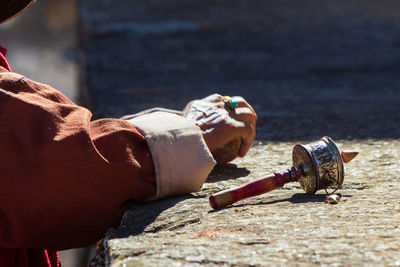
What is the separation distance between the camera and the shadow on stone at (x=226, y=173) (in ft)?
5.26

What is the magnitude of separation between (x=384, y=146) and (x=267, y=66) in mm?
2047

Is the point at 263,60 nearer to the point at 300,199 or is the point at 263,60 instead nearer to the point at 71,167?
the point at 300,199

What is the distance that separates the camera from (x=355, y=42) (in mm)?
4699

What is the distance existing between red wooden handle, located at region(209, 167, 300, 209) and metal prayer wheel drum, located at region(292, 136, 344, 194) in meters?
0.06

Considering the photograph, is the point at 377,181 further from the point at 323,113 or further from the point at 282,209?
the point at 323,113

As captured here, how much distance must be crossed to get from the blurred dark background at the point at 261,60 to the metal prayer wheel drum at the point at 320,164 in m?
0.78

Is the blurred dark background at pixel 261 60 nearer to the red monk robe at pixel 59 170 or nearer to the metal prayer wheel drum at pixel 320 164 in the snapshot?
the metal prayer wheel drum at pixel 320 164

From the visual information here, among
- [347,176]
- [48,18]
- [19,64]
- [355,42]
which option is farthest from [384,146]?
[48,18]

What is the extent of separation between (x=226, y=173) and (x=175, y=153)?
38cm

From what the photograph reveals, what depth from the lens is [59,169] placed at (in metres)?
1.15

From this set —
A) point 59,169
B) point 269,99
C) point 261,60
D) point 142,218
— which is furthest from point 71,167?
point 261,60

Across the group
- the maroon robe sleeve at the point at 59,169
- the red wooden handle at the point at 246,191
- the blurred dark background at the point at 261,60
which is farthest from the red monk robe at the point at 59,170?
the blurred dark background at the point at 261,60

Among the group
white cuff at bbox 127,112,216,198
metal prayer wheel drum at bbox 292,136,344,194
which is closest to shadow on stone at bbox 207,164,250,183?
white cuff at bbox 127,112,216,198

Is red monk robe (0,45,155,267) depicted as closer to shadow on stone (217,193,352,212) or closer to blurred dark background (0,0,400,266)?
shadow on stone (217,193,352,212)
